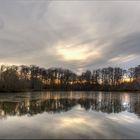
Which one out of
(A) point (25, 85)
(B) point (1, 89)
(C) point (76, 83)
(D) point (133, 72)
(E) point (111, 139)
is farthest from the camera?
(C) point (76, 83)

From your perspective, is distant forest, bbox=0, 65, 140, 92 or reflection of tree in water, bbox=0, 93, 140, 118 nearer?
reflection of tree in water, bbox=0, 93, 140, 118

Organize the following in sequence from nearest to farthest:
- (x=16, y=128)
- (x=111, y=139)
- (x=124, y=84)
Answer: (x=111, y=139) < (x=16, y=128) < (x=124, y=84)

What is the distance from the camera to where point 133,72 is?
472ft

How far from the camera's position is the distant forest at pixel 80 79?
134 meters

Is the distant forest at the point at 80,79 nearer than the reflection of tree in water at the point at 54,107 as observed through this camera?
No

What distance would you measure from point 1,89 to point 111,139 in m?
76.6

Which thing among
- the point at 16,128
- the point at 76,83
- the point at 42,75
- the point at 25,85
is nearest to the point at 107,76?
the point at 76,83

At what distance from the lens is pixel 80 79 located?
515ft

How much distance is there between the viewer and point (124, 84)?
135 m

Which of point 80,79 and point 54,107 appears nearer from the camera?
point 54,107

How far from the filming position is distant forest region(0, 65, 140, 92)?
5256 inches

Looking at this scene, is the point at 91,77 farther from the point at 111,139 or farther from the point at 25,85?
the point at 111,139

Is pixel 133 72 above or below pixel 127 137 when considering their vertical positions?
above

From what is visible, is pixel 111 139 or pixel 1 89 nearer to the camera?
pixel 111 139
